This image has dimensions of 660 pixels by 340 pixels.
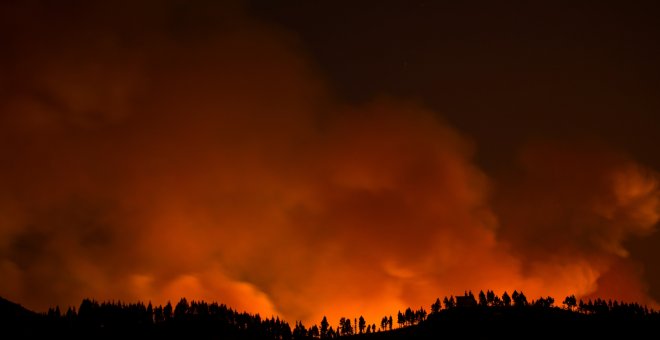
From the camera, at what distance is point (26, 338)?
195750 mm
